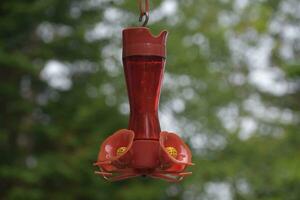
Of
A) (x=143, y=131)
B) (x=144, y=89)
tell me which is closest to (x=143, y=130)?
(x=143, y=131)

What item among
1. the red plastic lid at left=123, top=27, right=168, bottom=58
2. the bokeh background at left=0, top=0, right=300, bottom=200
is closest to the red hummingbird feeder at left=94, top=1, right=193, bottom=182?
the red plastic lid at left=123, top=27, right=168, bottom=58

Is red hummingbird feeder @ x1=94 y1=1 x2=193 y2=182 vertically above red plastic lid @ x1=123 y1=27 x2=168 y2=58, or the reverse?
red plastic lid @ x1=123 y1=27 x2=168 y2=58

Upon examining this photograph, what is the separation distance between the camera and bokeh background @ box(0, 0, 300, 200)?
40.6 ft

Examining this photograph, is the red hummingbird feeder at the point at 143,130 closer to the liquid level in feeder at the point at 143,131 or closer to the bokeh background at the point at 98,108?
the liquid level in feeder at the point at 143,131

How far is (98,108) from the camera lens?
1362 cm

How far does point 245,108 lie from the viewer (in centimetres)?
2178

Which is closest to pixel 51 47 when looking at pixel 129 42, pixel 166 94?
pixel 166 94

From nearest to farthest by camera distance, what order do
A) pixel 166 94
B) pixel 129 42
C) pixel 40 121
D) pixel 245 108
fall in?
pixel 129 42 → pixel 40 121 → pixel 166 94 → pixel 245 108

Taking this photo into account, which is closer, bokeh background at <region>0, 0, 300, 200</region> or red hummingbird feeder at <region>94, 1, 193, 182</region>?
red hummingbird feeder at <region>94, 1, 193, 182</region>

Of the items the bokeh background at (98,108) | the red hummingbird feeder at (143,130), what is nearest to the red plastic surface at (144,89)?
the red hummingbird feeder at (143,130)

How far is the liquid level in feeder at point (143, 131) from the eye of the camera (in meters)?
3.18

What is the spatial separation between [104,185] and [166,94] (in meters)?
3.01

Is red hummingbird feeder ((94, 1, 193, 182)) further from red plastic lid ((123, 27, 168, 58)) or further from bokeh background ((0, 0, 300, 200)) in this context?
bokeh background ((0, 0, 300, 200))

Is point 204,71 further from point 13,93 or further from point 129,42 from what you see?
point 129,42
